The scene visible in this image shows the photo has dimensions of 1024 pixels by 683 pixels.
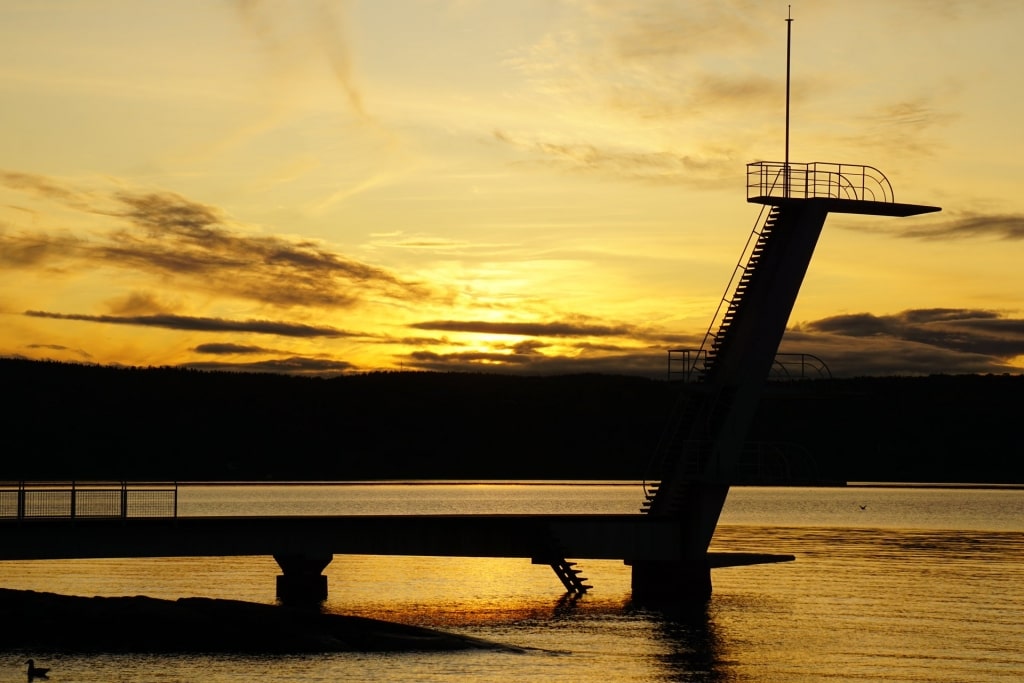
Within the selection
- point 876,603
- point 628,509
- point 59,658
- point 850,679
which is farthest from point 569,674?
point 628,509

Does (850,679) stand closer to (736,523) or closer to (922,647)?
(922,647)

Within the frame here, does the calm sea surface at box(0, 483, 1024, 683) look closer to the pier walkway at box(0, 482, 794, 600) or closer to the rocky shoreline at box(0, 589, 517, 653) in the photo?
the rocky shoreline at box(0, 589, 517, 653)

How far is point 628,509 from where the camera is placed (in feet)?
616

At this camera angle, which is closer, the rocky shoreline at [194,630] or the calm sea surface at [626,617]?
the calm sea surface at [626,617]

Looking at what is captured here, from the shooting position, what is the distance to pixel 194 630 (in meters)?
45.5

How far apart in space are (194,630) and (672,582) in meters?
18.3

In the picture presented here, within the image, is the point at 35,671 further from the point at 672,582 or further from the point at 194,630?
the point at 672,582

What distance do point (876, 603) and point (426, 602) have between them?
1894cm

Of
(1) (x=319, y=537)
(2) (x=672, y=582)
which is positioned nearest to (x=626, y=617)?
(2) (x=672, y=582)

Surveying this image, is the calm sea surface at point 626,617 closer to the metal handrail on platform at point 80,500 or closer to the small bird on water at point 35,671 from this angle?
the small bird on water at point 35,671

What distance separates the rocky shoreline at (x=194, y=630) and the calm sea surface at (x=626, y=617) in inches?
46.7

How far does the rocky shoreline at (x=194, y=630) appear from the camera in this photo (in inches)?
1752

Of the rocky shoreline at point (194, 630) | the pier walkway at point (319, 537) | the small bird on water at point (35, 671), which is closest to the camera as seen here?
the small bird on water at point (35, 671)

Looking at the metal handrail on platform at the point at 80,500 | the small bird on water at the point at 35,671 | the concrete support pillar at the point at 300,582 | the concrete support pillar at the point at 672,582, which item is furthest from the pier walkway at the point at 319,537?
the small bird on water at the point at 35,671
